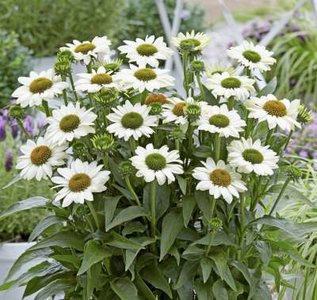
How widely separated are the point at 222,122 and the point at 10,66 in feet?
4.80

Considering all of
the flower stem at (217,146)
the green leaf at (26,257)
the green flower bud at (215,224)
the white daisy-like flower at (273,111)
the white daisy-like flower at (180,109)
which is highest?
the white daisy-like flower at (180,109)

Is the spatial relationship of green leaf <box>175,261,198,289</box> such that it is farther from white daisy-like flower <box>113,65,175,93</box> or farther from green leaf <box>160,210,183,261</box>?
white daisy-like flower <box>113,65,175,93</box>

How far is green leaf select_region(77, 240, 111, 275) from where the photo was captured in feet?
4.10

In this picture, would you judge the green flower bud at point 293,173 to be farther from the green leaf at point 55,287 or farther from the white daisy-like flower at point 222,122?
the green leaf at point 55,287

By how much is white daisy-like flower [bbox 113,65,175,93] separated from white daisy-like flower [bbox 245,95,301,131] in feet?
0.44

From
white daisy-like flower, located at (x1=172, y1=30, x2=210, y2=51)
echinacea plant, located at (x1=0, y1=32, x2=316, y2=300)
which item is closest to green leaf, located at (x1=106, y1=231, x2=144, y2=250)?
echinacea plant, located at (x1=0, y1=32, x2=316, y2=300)

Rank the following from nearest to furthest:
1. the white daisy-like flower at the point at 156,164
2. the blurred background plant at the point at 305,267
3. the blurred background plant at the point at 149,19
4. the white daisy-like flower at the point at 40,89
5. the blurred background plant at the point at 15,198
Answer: the white daisy-like flower at the point at 156,164, the white daisy-like flower at the point at 40,89, the blurred background plant at the point at 305,267, the blurred background plant at the point at 15,198, the blurred background plant at the point at 149,19

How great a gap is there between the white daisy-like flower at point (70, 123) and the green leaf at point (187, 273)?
0.26 metres

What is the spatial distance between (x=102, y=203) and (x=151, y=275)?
137 millimetres

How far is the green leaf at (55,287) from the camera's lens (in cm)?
136

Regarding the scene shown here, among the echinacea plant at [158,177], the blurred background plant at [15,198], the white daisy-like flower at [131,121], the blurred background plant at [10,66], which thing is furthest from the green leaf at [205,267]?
the blurred background plant at [10,66]

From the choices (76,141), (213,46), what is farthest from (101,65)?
(213,46)

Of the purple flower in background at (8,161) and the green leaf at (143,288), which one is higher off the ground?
the green leaf at (143,288)

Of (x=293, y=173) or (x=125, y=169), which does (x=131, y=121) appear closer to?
(x=125, y=169)
